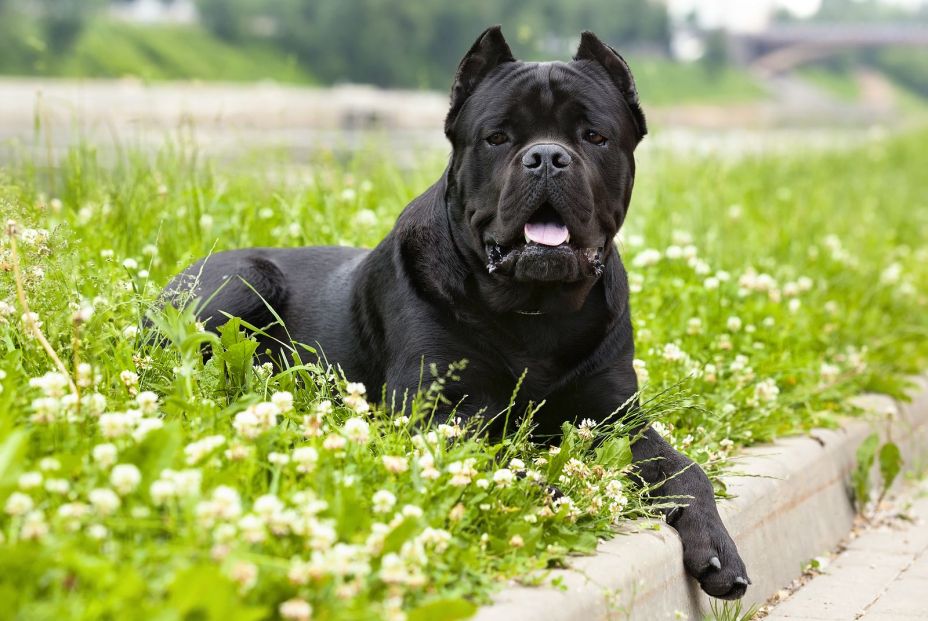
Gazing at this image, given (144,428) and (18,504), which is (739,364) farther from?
(18,504)

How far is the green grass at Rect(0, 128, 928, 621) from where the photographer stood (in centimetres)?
239

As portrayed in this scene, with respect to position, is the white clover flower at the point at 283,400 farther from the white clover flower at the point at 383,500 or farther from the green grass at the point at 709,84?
the green grass at the point at 709,84

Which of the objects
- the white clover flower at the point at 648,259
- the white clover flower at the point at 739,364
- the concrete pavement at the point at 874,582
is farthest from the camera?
the white clover flower at the point at 648,259

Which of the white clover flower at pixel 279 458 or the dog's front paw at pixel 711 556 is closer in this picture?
the white clover flower at pixel 279 458

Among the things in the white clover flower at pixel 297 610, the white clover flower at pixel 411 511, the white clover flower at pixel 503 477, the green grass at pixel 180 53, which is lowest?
the green grass at pixel 180 53

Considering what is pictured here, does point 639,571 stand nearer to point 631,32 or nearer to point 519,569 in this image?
point 519,569

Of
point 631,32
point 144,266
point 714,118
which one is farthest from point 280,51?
point 144,266

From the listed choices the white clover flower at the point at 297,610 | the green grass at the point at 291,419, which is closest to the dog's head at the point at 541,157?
the green grass at the point at 291,419

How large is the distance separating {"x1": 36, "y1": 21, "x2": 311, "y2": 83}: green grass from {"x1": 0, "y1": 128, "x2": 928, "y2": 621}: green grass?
4766cm

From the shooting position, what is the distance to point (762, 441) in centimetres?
482

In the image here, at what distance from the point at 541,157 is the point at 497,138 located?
28cm

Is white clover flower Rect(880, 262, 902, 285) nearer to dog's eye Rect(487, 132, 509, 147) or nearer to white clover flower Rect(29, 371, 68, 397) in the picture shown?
dog's eye Rect(487, 132, 509, 147)

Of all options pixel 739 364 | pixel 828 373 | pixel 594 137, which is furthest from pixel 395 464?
pixel 828 373

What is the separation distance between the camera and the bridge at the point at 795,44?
84.8 m
